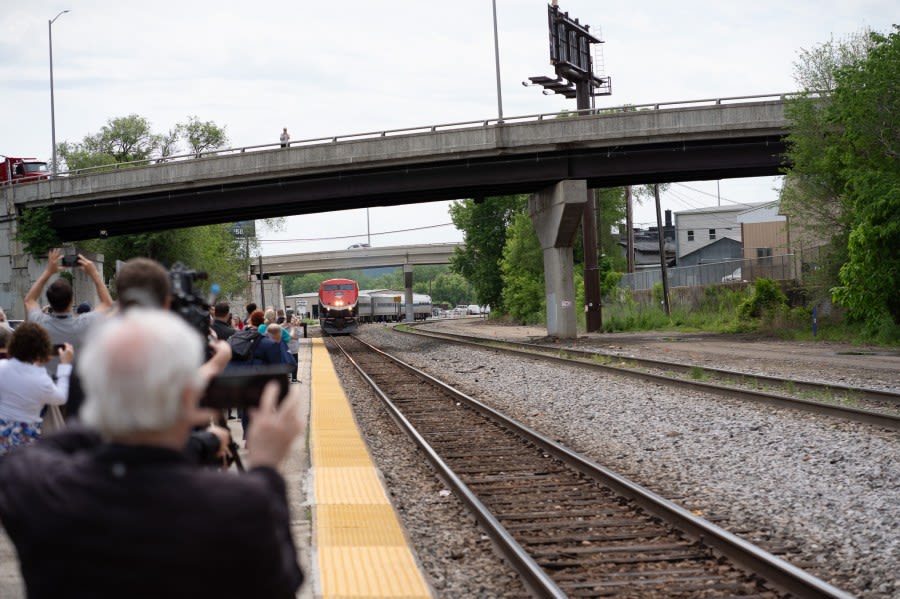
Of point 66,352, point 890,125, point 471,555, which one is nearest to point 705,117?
point 890,125

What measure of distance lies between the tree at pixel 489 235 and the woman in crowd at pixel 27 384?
76.6m

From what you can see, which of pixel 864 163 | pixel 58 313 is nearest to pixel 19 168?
pixel 864 163

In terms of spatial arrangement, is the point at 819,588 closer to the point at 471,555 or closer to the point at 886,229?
the point at 471,555

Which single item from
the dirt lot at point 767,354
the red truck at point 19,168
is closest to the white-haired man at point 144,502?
the dirt lot at point 767,354

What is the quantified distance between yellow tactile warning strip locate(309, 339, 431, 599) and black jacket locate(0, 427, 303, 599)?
4.28m

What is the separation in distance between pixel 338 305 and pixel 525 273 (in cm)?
1338

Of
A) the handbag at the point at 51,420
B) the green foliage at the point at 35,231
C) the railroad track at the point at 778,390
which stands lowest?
the railroad track at the point at 778,390

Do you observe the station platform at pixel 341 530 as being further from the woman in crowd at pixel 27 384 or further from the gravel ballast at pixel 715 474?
the woman in crowd at pixel 27 384

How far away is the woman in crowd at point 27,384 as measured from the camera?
6223 mm

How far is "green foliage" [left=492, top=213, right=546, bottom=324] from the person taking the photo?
219ft

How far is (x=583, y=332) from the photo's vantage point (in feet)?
161

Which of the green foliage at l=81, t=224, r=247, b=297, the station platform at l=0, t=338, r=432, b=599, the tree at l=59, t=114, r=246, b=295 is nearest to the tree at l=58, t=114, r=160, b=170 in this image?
the tree at l=59, t=114, r=246, b=295

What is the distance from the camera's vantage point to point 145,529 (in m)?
2.37

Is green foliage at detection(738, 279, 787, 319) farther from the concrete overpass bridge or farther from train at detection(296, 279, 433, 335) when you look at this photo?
train at detection(296, 279, 433, 335)
